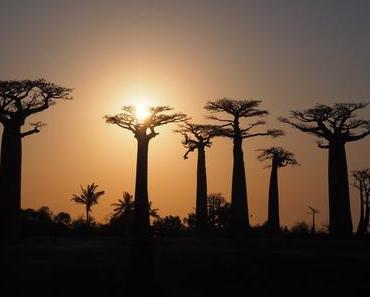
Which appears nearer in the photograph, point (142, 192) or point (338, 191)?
point (142, 192)

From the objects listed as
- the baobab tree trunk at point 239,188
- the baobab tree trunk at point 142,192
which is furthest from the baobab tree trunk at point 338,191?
the baobab tree trunk at point 142,192

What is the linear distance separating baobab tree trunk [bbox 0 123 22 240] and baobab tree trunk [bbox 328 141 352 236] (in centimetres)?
1452

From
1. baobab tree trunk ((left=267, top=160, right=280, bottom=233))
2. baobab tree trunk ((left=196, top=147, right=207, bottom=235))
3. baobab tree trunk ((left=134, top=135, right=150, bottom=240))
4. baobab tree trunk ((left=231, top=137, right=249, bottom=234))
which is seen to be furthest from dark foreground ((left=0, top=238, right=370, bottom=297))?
baobab tree trunk ((left=267, top=160, right=280, bottom=233))

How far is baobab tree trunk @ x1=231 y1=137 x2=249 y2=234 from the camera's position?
38.2 m

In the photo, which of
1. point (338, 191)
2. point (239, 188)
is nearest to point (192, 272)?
point (338, 191)

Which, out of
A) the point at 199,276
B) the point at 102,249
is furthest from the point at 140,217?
the point at 102,249

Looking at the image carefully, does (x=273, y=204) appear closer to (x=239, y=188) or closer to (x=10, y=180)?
(x=239, y=188)

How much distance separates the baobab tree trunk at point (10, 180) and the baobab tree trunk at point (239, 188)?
11976 millimetres

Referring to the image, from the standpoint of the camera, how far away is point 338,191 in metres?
34.6

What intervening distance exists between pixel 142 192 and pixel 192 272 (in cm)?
319

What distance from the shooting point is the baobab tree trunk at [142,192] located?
65.9ft

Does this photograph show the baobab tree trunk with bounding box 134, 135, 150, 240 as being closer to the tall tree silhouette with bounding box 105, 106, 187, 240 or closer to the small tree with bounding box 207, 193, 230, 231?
the tall tree silhouette with bounding box 105, 106, 187, 240

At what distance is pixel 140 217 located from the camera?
20.9 metres

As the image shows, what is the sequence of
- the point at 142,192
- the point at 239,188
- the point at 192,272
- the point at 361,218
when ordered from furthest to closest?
1. the point at 361,218
2. the point at 239,188
3. the point at 142,192
4. the point at 192,272
